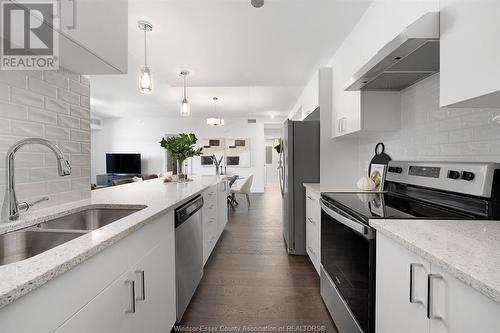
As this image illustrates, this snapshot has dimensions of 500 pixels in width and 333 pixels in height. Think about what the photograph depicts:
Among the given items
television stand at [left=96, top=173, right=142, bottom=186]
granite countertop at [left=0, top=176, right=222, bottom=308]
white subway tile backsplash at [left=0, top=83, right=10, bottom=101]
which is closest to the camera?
granite countertop at [left=0, top=176, right=222, bottom=308]

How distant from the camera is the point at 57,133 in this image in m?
1.34

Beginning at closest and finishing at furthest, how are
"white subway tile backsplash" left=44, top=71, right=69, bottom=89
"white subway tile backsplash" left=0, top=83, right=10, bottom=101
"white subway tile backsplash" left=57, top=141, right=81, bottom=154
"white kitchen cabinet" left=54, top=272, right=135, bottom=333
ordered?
"white kitchen cabinet" left=54, top=272, right=135, bottom=333 → "white subway tile backsplash" left=0, top=83, right=10, bottom=101 → "white subway tile backsplash" left=44, top=71, right=69, bottom=89 → "white subway tile backsplash" left=57, top=141, right=81, bottom=154

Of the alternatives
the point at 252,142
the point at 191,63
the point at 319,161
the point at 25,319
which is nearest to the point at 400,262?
the point at 25,319

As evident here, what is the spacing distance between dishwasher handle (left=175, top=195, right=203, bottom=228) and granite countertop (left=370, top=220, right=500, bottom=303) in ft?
3.57

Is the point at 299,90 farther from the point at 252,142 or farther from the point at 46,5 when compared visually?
the point at 46,5

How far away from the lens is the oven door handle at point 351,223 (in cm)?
105

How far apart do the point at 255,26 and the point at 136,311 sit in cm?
215

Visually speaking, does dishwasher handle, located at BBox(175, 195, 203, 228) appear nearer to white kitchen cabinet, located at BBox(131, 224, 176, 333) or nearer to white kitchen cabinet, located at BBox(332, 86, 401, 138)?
white kitchen cabinet, located at BBox(131, 224, 176, 333)

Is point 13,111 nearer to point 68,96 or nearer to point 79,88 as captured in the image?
point 68,96

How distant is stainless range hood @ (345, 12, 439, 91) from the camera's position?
1007mm

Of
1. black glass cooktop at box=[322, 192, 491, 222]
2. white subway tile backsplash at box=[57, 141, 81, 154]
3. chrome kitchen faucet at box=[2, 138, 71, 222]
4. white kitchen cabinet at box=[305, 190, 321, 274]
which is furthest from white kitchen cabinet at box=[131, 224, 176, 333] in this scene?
white kitchen cabinet at box=[305, 190, 321, 274]

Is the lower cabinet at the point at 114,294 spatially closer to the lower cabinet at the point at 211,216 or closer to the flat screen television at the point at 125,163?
the lower cabinet at the point at 211,216

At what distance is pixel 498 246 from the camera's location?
27.9 inches

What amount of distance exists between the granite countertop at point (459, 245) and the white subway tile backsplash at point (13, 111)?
166 cm
